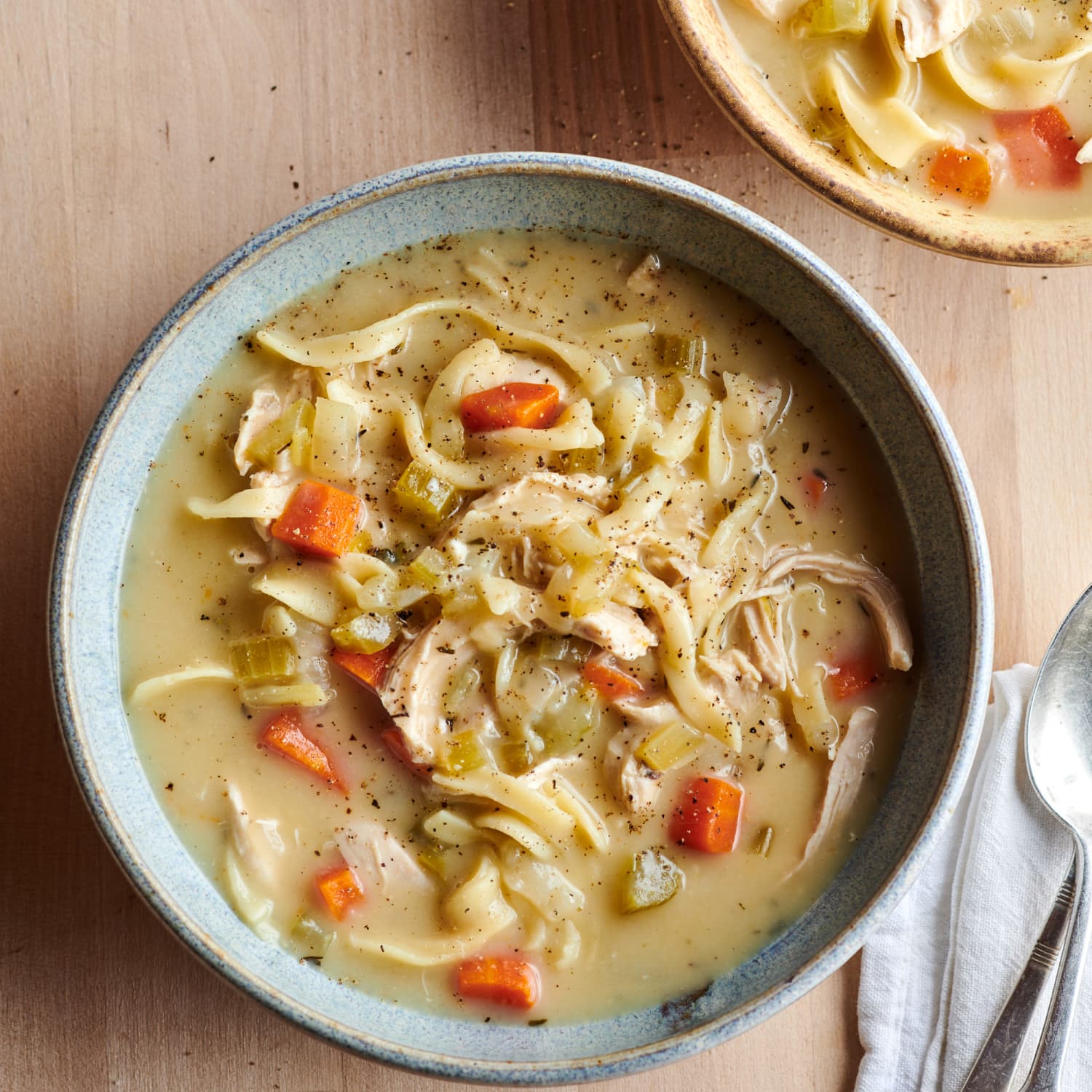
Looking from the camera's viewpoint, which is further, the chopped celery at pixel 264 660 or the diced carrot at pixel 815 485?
the diced carrot at pixel 815 485

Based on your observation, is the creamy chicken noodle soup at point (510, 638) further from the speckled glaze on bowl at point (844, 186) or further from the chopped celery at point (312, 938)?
the speckled glaze on bowl at point (844, 186)

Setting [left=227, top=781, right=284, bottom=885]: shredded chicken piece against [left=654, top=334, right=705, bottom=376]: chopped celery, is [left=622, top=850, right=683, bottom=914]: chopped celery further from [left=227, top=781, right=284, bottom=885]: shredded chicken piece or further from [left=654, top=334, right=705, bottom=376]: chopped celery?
[left=654, top=334, right=705, bottom=376]: chopped celery

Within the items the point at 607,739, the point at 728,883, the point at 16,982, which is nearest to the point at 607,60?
the point at 607,739

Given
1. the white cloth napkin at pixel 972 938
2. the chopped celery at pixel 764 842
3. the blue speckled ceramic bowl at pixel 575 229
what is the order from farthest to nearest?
the white cloth napkin at pixel 972 938 < the chopped celery at pixel 764 842 < the blue speckled ceramic bowl at pixel 575 229

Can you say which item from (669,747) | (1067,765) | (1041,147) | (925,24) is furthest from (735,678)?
(925,24)

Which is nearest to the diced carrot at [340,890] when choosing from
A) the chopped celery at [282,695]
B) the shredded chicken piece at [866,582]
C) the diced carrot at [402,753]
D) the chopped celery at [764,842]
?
the diced carrot at [402,753]

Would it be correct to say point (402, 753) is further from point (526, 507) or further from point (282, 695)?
point (526, 507)
